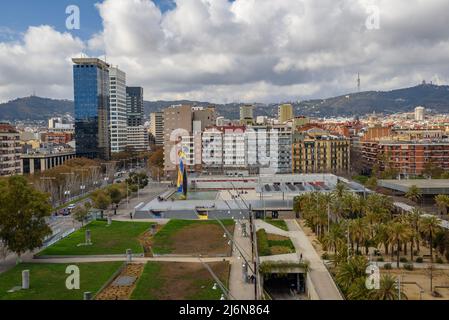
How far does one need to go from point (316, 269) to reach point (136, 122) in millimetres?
100196

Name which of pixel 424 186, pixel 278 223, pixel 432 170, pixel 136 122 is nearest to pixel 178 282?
pixel 278 223

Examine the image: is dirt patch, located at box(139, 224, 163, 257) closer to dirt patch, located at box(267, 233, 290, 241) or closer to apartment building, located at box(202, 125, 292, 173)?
dirt patch, located at box(267, 233, 290, 241)

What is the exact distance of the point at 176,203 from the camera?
3306cm

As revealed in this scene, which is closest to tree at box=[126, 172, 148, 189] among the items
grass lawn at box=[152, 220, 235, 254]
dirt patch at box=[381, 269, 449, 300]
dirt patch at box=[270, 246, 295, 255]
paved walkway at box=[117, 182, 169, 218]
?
paved walkway at box=[117, 182, 169, 218]

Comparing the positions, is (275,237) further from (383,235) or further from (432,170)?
(432,170)

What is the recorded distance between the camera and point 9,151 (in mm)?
42406

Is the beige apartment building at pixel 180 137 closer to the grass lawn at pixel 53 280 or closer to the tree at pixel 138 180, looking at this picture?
the tree at pixel 138 180

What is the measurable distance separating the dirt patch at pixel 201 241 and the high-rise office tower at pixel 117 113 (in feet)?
189

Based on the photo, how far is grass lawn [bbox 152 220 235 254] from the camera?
798 inches

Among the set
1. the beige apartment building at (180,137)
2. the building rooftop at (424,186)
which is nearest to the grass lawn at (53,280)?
the building rooftop at (424,186)

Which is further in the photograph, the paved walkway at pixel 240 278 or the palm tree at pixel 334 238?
the palm tree at pixel 334 238

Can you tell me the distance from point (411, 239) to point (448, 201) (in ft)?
25.8

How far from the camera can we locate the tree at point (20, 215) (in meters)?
18.0
